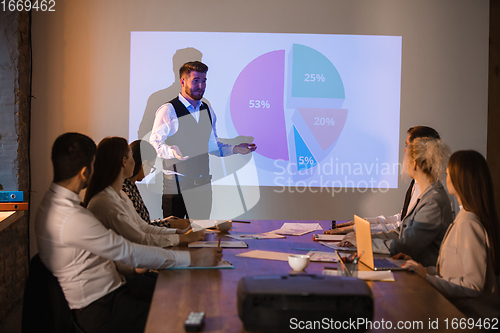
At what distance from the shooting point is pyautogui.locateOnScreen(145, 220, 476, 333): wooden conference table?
1.25 meters

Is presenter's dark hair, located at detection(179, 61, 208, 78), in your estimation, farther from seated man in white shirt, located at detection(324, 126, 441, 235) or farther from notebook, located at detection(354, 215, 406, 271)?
notebook, located at detection(354, 215, 406, 271)

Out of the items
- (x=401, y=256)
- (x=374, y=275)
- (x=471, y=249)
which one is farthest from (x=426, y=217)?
(x=374, y=275)

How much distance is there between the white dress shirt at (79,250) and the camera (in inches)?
64.2

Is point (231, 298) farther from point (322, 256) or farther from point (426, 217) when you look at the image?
point (426, 217)

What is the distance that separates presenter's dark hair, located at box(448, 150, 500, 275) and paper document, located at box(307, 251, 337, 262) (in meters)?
0.62

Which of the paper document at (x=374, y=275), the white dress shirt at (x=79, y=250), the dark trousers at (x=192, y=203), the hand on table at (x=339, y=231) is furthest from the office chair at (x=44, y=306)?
the dark trousers at (x=192, y=203)

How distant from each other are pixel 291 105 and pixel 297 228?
195 centimetres

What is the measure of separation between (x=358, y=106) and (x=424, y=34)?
1.06m

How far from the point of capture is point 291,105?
4.55 m

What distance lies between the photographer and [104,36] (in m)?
4.41

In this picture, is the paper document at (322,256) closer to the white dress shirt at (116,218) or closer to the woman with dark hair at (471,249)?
the woman with dark hair at (471,249)

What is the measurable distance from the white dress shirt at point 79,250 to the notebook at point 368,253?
0.81m

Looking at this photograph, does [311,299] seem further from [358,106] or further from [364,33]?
[364,33]

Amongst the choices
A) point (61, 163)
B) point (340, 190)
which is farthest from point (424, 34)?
point (61, 163)
